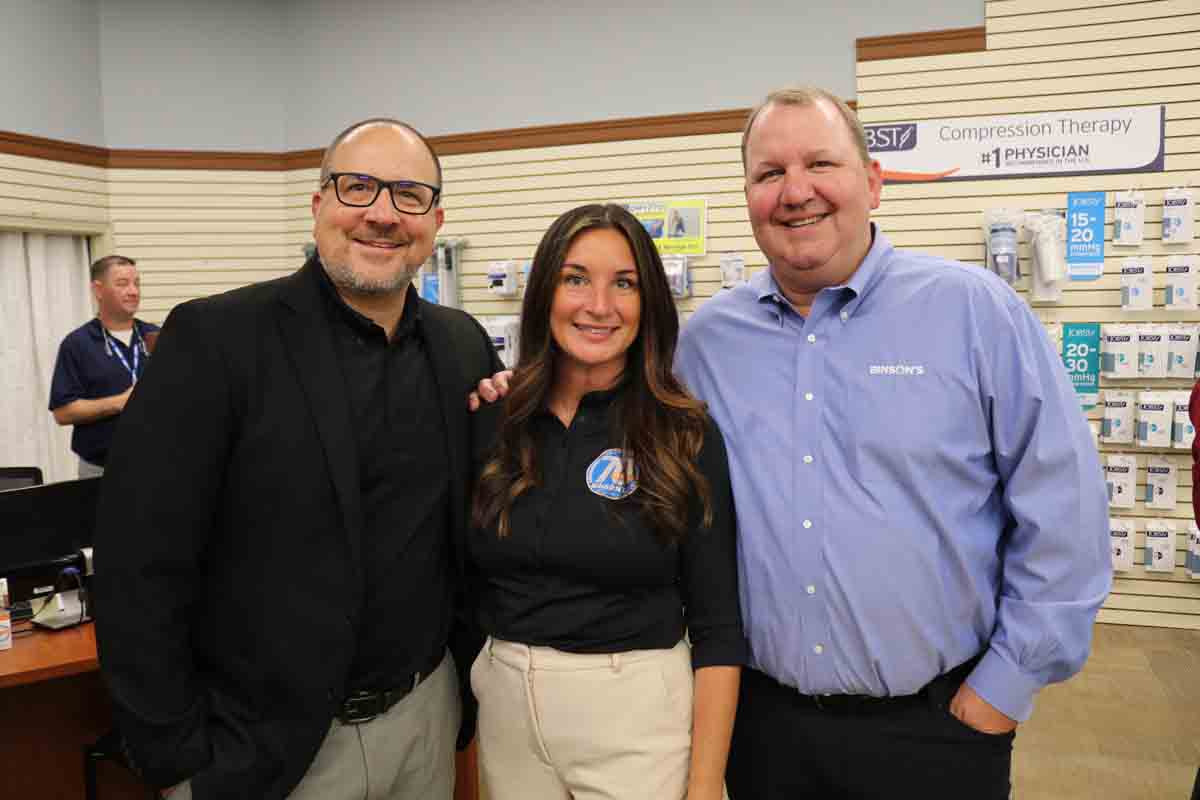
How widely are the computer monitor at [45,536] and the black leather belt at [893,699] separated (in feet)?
8.68

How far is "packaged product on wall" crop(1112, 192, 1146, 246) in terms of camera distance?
5496 millimetres

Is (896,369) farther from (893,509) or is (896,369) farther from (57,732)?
(57,732)

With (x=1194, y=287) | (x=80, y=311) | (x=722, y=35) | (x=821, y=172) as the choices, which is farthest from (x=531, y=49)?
(x=821, y=172)

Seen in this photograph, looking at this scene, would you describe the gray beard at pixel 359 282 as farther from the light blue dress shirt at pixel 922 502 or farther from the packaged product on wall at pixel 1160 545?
the packaged product on wall at pixel 1160 545

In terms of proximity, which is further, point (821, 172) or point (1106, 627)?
point (1106, 627)

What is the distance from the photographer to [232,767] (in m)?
1.68

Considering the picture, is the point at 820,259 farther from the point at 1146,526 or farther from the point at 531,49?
the point at 531,49

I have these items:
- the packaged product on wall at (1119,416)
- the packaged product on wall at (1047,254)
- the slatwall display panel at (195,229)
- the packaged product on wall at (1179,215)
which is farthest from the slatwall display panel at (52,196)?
the packaged product on wall at (1179,215)

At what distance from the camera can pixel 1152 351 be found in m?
5.44

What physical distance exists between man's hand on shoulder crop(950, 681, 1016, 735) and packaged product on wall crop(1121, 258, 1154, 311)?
4.74 meters

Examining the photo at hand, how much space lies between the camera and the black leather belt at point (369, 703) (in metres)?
1.81

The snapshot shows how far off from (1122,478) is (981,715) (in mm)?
4737

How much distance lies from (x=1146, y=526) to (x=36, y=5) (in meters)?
9.14

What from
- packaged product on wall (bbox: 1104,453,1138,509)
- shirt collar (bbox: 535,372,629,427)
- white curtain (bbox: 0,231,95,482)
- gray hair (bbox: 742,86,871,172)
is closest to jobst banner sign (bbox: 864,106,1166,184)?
packaged product on wall (bbox: 1104,453,1138,509)
